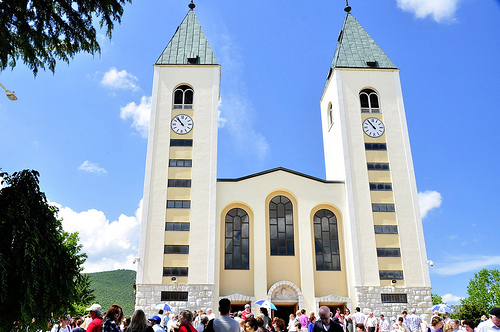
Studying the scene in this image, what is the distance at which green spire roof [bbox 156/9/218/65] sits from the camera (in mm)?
30516

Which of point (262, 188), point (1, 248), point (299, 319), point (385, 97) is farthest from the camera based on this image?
point (385, 97)

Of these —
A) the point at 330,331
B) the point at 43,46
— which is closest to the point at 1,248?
the point at 43,46

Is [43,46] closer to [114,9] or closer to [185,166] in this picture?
Answer: [114,9]

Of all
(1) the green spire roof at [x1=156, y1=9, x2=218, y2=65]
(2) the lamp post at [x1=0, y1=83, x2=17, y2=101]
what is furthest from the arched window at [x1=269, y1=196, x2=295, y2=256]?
(2) the lamp post at [x1=0, y1=83, x2=17, y2=101]

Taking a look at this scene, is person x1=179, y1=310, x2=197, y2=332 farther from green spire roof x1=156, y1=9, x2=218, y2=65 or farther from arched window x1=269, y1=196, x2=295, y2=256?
green spire roof x1=156, y1=9, x2=218, y2=65

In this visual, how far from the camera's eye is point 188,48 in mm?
31547

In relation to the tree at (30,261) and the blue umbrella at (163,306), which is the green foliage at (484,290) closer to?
the blue umbrella at (163,306)

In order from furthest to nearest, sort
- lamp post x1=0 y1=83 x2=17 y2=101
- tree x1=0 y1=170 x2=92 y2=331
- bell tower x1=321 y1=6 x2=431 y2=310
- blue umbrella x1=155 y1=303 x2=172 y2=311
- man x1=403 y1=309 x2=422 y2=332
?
bell tower x1=321 y1=6 x2=431 y2=310 < blue umbrella x1=155 y1=303 x2=172 y2=311 < man x1=403 y1=309 x2=422 y2=332 < lamp post x1=0 y1=83 x2=17 y2=101 < tree x1=0 y1=170 x2=92 y2=331

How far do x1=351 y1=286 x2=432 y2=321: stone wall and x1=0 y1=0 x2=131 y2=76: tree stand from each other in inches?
829

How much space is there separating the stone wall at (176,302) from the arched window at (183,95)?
12574 mm

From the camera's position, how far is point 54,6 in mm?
9203

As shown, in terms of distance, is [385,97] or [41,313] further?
[385,97]

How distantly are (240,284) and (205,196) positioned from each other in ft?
19.3

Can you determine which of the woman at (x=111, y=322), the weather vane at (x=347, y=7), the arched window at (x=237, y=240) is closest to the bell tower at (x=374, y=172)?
the weather vane at (x=347, y=7)
